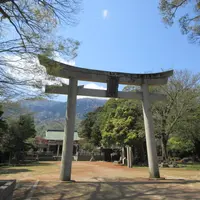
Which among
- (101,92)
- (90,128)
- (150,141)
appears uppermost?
(90,128)

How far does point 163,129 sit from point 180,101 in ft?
8.71

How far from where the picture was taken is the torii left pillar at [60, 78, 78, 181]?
7.40 m

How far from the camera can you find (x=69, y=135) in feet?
25.1

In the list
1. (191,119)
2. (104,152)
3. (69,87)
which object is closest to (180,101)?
(191,119)

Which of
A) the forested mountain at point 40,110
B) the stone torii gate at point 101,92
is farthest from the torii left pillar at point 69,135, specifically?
the forested mountain at point 40,110

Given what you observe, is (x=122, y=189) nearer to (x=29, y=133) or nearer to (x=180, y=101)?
(x=180, y=101)

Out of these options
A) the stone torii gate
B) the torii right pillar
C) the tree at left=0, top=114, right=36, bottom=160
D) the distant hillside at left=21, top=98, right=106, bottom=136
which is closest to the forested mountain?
the distant hillside at left=21, top=98, right=106, bottom=136

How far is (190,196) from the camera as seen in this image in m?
5.30

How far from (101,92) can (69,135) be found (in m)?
2.67

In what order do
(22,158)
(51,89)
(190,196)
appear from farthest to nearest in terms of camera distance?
(22,158)
(51,89)
(190,196)

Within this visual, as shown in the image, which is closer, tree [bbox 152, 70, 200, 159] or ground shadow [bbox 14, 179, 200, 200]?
ground shadow [bbox 14, 179, 200, 200]

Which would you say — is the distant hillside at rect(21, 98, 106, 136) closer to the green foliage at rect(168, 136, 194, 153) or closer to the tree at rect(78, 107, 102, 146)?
the tree at rect(78, 107, 102, 146)

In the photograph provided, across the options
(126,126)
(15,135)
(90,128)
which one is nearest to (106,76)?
(126,126)

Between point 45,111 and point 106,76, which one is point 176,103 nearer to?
point 106,76
